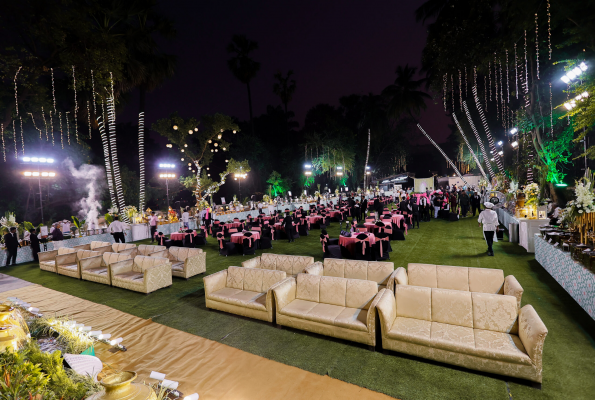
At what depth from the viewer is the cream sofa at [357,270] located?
5.09m

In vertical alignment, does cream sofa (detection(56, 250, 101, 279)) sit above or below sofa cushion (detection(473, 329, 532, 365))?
above

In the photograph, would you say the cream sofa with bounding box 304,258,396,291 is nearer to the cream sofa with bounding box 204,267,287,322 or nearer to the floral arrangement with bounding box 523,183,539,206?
the cream sofa with bounding box 204,267,287,322

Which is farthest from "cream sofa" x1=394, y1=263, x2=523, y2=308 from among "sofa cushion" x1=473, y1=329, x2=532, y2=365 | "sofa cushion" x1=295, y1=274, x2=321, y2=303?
"sofa cushion" x1=295, y1=274, x2=321, y2=303

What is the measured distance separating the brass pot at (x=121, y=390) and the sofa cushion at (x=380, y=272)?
3.94 m

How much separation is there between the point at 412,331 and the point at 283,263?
298 cm

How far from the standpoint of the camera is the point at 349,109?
1330 inches

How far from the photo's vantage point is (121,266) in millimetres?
7113

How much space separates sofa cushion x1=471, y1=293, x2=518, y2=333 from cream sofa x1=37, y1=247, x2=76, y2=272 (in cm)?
1025

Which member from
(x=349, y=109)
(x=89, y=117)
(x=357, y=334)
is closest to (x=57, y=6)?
(x=89, y=117)

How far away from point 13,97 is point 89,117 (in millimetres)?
3505

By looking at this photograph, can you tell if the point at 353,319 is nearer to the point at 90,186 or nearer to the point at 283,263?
the point at 283,263

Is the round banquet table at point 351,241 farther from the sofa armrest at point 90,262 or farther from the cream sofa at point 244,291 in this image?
the sofa armrest at point 90,262

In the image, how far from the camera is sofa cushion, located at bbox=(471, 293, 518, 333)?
3.39m

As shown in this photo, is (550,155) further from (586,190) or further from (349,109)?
(349,109)
